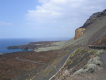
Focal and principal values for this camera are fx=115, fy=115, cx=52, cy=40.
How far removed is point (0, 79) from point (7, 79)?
3.78ft

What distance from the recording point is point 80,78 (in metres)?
7.21

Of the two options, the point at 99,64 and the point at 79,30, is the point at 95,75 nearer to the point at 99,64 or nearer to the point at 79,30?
the point at 99,64

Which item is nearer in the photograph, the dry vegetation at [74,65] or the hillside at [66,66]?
the hillside at [66,66]

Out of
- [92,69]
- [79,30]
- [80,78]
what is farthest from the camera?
[79,30]

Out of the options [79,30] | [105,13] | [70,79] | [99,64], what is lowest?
[70,79]

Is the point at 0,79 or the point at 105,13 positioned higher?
the point at 105,13

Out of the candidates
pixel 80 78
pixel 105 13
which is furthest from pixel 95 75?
pixel 105 13

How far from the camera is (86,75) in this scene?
7559 mm

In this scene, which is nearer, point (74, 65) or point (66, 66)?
point (74, 65)

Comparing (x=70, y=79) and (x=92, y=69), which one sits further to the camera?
(x=92, y=69)

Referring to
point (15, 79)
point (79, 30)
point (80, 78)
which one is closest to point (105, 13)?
point (79, 30)

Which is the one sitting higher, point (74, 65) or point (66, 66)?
point (74, 65)

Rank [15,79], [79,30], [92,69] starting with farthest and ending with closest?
[79,30]
[15,79]
[92,69]

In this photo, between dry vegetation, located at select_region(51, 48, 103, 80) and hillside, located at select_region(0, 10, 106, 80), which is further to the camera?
dry vegetation, located at select_region(51, 48, 103, 80)
